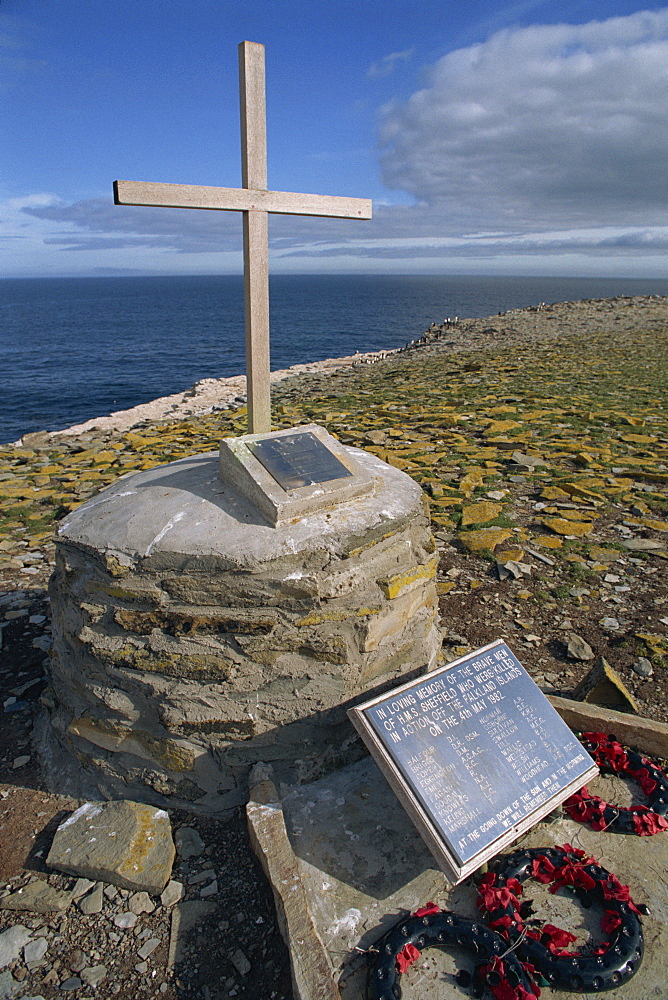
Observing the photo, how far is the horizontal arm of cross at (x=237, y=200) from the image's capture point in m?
3.63

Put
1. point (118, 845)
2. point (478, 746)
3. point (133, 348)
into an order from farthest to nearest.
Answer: point (133, 348), point (118, 845), point (478, 746)

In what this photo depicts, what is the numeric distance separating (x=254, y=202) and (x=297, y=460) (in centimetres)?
178

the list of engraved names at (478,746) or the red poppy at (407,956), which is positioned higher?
the list of engraved names at (478,746)

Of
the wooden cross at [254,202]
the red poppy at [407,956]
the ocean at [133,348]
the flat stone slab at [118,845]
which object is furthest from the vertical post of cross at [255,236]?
the ocean at [133,348]

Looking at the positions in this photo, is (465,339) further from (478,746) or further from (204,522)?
(478,746)

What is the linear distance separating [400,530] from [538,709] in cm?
123

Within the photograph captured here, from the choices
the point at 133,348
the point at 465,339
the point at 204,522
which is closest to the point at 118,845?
the point at 204,522

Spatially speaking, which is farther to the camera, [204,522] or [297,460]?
[297,460]

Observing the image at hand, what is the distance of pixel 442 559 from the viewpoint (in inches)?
237

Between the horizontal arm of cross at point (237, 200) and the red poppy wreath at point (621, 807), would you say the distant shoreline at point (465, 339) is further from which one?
the red poppy wreath at point (621, 807)

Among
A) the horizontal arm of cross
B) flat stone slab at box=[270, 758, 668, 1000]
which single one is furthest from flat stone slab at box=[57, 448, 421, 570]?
the horizontal arm of cross

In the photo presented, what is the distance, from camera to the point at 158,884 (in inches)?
118

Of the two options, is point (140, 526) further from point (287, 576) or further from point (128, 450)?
point (128, 450)

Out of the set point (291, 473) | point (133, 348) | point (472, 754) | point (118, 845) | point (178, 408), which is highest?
point (291, 473)
